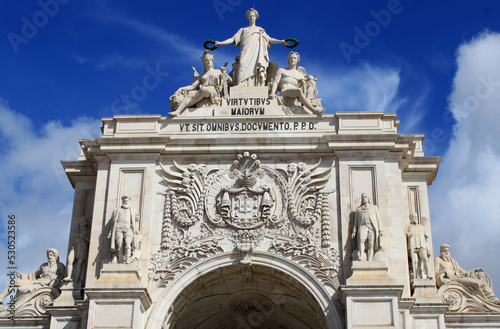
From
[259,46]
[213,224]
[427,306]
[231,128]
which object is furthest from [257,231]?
[259,46]

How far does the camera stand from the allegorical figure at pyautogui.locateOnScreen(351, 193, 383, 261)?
22.9 metres

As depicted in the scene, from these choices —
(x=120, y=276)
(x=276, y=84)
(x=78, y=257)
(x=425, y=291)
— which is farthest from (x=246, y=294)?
(x=276, y=84)

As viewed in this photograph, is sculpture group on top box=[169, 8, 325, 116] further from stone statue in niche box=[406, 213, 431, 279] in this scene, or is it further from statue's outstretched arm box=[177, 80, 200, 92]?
stone statue in niche box=[406, 213, 431, 279]

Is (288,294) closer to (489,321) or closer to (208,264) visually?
(208,264)

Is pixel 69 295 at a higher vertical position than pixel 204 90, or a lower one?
lower

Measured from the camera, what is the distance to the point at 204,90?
26.0 m

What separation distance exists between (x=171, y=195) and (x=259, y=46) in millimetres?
5949

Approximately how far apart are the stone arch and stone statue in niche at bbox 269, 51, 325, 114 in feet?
16.3

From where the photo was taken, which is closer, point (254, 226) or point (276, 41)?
point (254, 226)

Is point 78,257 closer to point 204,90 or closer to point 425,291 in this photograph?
point 204,90

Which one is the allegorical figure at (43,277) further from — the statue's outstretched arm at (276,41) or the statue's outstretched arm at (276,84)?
the statue's outstretched arm at (276,41)

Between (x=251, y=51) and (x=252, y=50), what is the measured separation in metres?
0.05

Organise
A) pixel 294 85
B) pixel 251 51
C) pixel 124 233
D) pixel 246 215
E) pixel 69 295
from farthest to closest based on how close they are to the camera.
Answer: pixel 251 51, pixel 294 85, pixel 246 215, pixel 69 295, pixel 124 233

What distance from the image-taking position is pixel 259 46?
1082 inches
